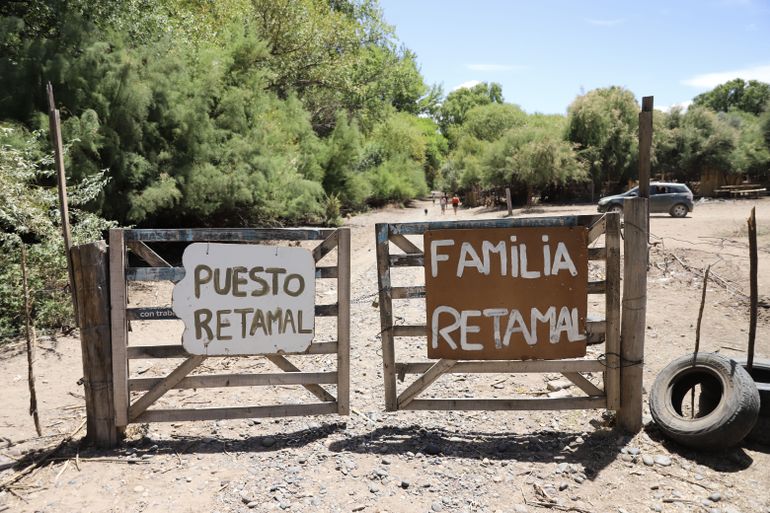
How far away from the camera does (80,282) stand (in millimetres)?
4426

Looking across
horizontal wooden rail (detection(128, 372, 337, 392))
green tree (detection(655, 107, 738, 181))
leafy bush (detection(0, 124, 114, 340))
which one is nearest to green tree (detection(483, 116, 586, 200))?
green tree (detection(655, 107, 738, 181))

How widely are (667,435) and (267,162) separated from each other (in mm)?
14551

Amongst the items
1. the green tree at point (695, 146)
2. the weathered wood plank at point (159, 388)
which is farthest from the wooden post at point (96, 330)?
the green tree at point (695, 146)

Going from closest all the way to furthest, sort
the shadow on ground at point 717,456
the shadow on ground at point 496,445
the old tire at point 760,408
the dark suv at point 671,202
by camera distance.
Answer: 1. the shadow on ground at point 717,456
2. the shadow on ground at point 496,445
3. the old tire at point 760,408
4. the dark suv at point 671,202

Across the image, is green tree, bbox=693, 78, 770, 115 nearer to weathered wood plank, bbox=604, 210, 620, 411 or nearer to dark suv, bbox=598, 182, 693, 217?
dark suv, bbox=598, 182, 693, 217

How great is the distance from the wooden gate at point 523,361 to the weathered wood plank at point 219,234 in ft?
1.99

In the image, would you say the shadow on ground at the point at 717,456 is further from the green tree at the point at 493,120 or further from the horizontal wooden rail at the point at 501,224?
the green tree at the point at 493,120

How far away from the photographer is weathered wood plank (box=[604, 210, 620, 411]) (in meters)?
4.48

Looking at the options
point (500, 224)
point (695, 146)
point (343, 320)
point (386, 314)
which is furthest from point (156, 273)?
point (695, 146)

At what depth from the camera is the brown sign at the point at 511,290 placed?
179 inches

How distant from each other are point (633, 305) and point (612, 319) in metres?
0.19

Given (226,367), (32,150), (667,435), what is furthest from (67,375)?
(667,435)

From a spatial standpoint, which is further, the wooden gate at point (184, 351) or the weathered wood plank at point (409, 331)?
the weathered wood plank at point (409, 331)

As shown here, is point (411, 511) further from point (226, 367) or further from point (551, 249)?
point (226, 367)
